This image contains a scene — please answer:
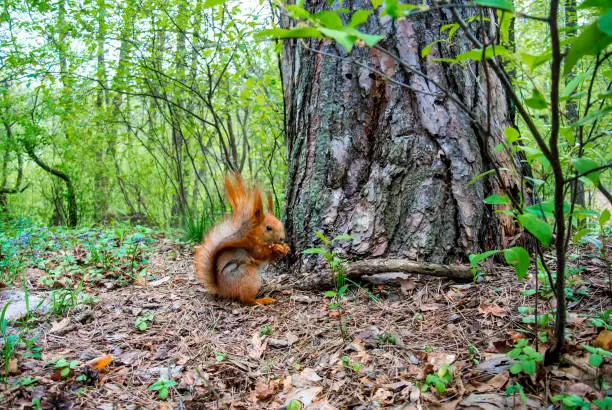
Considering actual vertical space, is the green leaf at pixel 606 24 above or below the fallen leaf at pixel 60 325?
above

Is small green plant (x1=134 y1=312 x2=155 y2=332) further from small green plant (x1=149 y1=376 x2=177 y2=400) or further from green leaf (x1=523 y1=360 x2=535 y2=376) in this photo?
green leaf (x1=523 y1=360 x2=535 y2=376)

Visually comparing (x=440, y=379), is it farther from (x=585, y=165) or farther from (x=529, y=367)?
(x=585, y=165)

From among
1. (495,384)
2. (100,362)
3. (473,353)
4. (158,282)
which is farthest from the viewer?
(158,282)

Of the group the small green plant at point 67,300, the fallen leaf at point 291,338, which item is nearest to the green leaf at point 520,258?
the fallen leaf at point 291,338

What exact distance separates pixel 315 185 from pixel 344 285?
0.69 metres

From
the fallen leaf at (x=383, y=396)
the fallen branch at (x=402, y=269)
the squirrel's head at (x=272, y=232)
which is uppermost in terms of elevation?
the squirrel's head at (x=272, y=232)

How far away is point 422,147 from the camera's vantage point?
2.51 m

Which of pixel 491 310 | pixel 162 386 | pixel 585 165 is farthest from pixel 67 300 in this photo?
pixel 585 165

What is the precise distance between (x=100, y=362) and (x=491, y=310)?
1949 mm

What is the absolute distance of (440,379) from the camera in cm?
156

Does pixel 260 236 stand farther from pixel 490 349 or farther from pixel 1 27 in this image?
pixel 1 27

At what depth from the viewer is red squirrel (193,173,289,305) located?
9.05 feet

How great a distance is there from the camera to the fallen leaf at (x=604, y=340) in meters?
1.54

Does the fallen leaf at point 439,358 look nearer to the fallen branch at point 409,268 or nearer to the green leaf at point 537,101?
the fallen branch at point 409,268
